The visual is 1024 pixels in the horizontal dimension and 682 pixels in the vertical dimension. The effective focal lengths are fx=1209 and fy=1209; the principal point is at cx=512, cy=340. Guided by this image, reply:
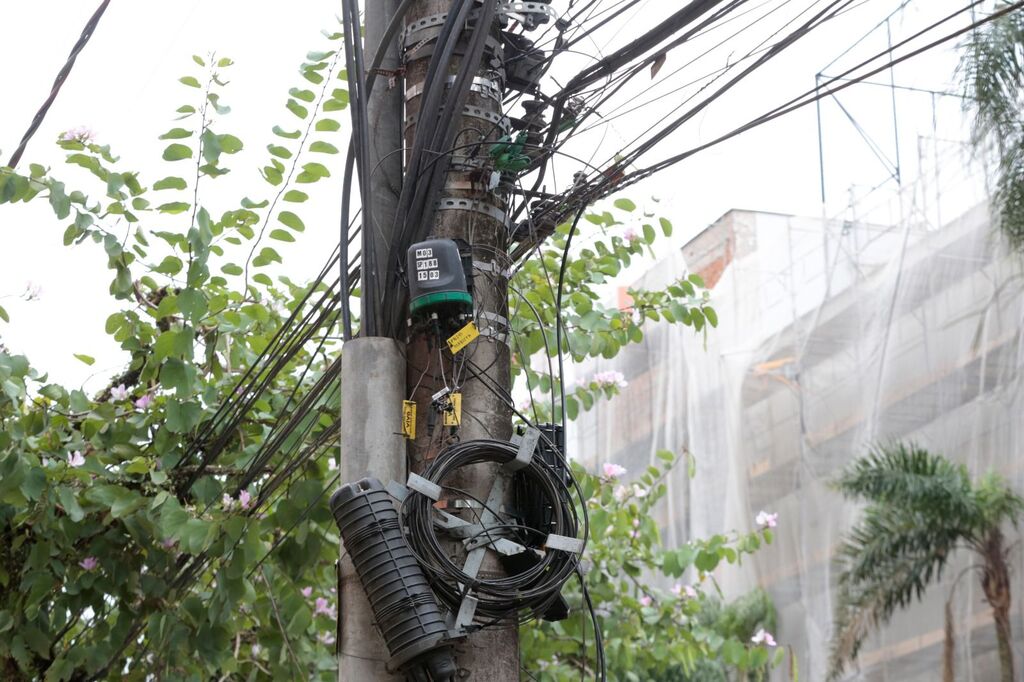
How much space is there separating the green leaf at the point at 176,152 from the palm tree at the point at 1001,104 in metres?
12.3

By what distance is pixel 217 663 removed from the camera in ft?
16.5

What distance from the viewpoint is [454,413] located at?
3.21 metres

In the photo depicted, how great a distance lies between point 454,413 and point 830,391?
15719mm

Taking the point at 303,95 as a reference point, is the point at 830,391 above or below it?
above

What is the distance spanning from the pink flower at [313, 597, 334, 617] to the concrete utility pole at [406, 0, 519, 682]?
3140mm

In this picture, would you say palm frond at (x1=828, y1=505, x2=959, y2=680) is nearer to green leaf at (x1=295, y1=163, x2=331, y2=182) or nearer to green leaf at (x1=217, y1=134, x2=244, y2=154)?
green leaf at (x1=295, y1=163, x2=331, y2=182)

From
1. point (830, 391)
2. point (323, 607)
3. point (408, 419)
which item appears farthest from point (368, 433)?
point (830, 391)

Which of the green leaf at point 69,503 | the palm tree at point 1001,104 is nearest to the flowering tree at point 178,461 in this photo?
the green leaf at point 69,503

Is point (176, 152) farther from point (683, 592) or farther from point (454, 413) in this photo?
point (683, 592)

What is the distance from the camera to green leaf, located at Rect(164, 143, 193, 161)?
4738 mm

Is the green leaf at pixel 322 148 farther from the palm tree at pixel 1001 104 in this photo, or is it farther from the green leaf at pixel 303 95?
the palm tree at pixel 1001 104

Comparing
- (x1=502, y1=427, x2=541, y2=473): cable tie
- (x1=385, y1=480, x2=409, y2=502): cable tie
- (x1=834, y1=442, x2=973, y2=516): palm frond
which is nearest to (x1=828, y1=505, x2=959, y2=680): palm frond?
(x1=834, y1=442, x2=973, y2=516): palm frond

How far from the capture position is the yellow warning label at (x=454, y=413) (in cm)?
321

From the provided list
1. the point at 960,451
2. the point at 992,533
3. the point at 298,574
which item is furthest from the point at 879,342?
the point at 298,574
